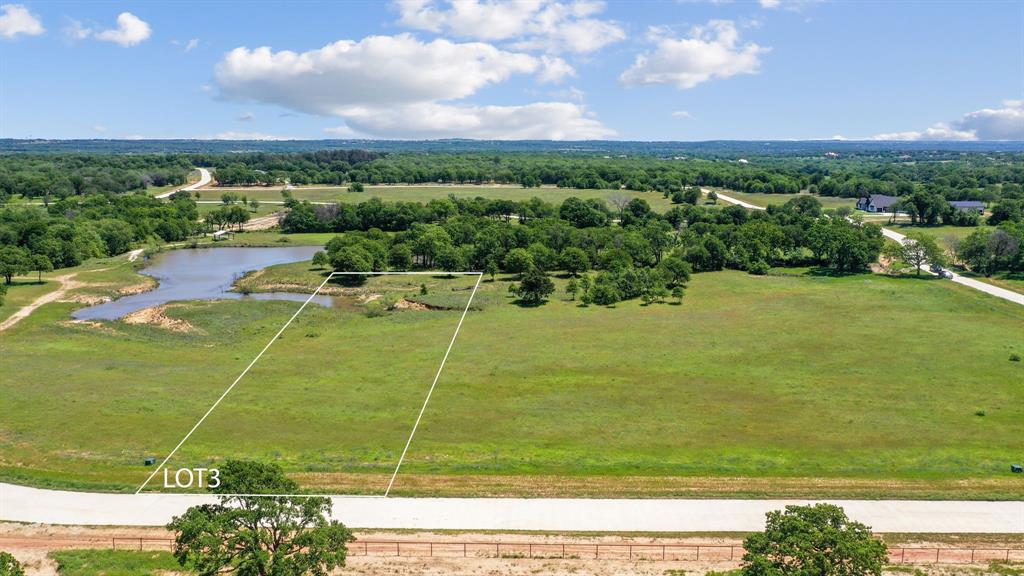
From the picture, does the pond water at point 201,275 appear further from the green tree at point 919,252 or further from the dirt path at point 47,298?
the green tree at point 919,252

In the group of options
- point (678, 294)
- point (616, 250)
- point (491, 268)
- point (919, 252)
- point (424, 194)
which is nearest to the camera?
point (678, 294)

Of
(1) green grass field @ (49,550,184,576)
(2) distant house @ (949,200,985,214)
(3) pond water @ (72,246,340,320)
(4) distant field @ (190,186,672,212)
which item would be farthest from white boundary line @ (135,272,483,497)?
(2) distant house @ (949,200,985,214)

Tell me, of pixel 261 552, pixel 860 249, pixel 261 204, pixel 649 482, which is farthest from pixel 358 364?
pixel 261 204

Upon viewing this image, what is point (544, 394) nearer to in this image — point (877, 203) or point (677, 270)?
point (677, 270)

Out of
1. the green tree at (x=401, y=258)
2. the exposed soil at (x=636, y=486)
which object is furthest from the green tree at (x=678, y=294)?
the exposed soil at (x=636, y=486)

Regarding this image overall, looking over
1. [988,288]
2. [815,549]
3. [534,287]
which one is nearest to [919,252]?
[988,288]

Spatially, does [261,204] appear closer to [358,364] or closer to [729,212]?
[729,212]
